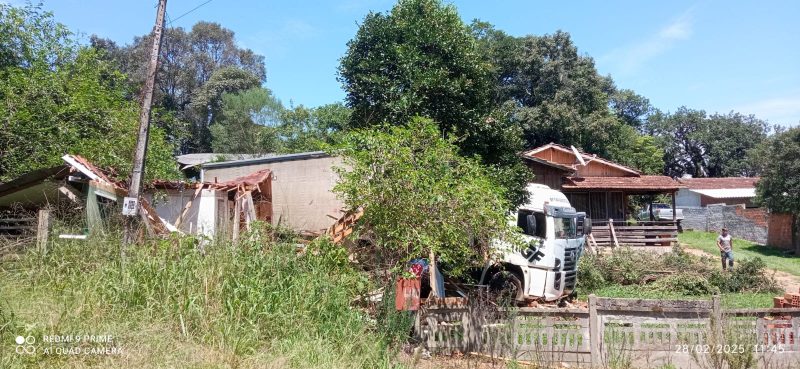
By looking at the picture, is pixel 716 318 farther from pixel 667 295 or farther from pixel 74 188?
pixel 74 188

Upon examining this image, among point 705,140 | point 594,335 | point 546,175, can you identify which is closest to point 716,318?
point 594,335

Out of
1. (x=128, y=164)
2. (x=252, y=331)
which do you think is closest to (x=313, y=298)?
(x=252, y=331)

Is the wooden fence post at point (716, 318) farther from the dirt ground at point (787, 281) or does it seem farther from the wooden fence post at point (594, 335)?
the dirt ground at point (787, 281)

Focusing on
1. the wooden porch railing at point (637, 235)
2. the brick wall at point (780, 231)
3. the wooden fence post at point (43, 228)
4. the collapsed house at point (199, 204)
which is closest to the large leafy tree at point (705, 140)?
the brick wall at point (780, 231)

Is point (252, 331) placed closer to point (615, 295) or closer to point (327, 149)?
point (327, 149)

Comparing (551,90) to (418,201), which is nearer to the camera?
(418,201)

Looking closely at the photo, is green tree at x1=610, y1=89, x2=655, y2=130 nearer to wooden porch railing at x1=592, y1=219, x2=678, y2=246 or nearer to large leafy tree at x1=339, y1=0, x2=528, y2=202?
wooden porch railing at x1=592, y1=219, x2=678, y2=246

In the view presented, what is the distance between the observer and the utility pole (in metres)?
7.47

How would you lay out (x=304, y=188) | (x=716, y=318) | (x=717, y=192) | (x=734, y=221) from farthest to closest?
1. (x=717, y=192)
2. (x=734, y=221)
3. (x=304, y=188)
4. (x=716, y=318)

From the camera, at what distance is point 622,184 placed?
24.7 metres

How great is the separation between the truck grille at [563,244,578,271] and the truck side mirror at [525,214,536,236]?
3.05ft

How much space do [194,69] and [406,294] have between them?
138ft

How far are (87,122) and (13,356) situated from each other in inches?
330

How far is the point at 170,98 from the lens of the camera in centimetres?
4300
